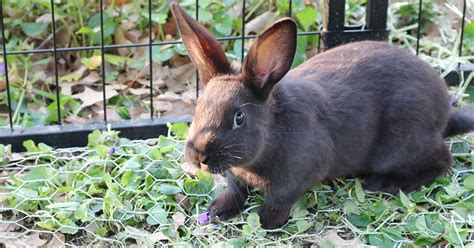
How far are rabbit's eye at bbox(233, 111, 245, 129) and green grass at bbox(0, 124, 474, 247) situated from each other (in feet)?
1.47

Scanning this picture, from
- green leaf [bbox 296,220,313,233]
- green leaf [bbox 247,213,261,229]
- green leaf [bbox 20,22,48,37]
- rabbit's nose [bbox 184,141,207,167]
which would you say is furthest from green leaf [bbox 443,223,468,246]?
green leaf [bbox 20,22,48,37]

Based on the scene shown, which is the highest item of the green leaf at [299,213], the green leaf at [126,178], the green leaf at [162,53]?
the green leaf at [162,53]

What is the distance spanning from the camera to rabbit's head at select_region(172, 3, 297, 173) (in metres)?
3.22

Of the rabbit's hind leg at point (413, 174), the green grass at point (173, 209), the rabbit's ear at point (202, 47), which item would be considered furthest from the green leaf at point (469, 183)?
the rabbit's ear at point (202, 47)

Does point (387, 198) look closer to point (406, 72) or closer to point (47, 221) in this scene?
point (406, 72)

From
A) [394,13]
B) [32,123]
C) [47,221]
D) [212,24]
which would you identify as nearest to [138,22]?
[212,24]

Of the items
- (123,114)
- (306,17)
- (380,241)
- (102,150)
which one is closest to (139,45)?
(123,114)

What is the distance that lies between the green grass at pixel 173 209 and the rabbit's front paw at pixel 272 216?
29 millimetres

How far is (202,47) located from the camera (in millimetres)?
3416

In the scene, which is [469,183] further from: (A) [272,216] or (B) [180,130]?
(B) [180,130]

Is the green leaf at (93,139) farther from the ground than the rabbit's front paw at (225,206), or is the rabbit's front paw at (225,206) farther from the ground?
the green leaf at (93,139)

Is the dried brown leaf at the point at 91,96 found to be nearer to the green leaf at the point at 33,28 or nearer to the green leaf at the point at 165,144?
the green leaf at the point at 33,28

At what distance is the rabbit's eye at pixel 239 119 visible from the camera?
10.8 feet

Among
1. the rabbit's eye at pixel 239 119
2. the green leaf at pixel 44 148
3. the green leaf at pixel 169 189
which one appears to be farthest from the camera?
the green leaf at pixel 44 148
